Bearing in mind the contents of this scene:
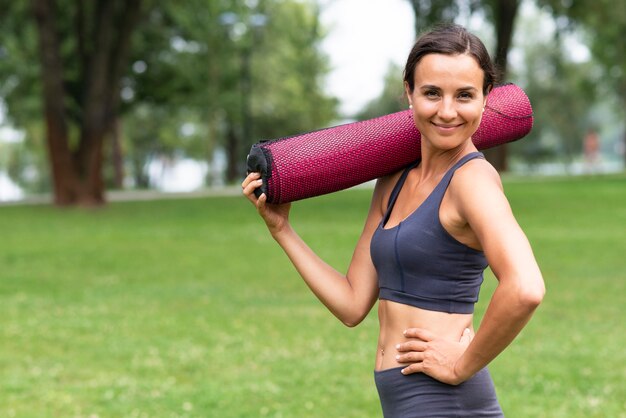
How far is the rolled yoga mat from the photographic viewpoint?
294 centimetres

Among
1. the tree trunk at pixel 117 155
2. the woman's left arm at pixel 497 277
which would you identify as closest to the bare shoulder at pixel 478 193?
the woman's left arm at pixel 497 277

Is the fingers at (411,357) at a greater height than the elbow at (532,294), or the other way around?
the elbow at (532,294)

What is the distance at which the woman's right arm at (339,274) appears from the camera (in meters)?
3.04

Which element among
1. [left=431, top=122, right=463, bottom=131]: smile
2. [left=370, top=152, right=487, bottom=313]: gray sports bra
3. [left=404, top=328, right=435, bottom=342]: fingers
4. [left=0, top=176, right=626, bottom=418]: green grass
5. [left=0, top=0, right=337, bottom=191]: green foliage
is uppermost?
[left=431, top=122, right=463, bottom=131]: smile

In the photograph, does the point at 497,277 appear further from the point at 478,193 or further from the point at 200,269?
the point at 200,269

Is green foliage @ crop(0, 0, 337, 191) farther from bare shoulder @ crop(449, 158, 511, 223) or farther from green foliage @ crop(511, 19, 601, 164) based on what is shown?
bare shoulder @ crop(449, 158, 511, 223)

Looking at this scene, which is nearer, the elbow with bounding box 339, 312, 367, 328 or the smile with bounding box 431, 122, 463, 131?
the smile with bounding box 431, 122, 463, 131

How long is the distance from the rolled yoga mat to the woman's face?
373 mm

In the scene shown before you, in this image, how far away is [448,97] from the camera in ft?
8.35

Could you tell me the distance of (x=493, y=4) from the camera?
1248 inches

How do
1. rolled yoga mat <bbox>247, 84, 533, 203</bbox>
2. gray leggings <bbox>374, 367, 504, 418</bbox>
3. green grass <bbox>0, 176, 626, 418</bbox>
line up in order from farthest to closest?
green grass <bbox>0, 176, 626, 418</bbox> < rolled yoga mat <bbox>247, 84, 533, 203</bbox> < gray leggings <bbox>374, 367, 504, 418</bbox>

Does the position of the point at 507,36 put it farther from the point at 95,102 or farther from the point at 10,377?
the point at 10,377

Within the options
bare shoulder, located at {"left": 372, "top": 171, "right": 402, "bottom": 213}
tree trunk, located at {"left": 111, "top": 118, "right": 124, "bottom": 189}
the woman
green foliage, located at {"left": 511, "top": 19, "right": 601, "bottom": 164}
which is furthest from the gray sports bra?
green foliage, located at {"left": 511, "top": 19, "right": 601, "bottom": 164}

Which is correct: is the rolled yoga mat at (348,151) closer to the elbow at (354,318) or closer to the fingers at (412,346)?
A: the elbow at (354,318)
